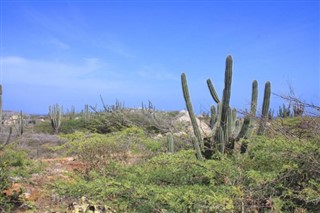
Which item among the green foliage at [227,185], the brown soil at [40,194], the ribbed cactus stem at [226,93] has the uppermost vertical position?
the ribbed cactus stem at [226,93]

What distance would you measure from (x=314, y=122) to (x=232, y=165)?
3.75ft

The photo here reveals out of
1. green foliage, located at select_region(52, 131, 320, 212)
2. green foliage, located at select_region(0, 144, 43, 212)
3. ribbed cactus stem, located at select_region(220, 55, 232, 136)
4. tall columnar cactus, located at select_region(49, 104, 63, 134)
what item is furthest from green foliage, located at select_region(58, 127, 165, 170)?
tall columnar cactus, located at select_region(49, 104, 63, 134)

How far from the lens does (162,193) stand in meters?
4.45

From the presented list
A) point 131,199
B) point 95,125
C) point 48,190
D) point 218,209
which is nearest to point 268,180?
point 218,209

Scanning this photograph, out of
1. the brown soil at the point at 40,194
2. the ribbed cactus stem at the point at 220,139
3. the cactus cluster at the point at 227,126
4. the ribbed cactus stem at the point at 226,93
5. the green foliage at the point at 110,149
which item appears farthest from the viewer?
the green foliage at the point at 110,149

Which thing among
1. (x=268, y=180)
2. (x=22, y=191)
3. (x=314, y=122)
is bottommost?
(x=22, y=191)

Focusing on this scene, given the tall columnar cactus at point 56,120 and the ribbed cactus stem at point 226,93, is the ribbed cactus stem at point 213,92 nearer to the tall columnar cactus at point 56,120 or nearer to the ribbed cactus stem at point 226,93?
the ribbed cactus stem at point 226,93

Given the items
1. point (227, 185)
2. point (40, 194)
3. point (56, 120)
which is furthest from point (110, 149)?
point (56, 120)

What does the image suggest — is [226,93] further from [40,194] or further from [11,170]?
[11,170]

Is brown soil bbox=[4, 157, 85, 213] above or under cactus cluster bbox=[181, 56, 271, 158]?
under

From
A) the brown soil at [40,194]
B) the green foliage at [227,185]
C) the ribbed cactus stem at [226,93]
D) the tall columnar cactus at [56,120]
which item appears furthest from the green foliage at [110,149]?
the tall columnar cactus at [56,120]

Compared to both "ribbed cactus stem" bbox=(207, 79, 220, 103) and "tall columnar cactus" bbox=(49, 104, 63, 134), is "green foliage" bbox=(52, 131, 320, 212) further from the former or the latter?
"tall columnar cactus" bbox=(49, 104, 63, 134)

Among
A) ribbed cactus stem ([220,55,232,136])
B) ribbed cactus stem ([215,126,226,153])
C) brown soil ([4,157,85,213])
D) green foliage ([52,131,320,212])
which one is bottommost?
brown soil ([4,157,85,213])

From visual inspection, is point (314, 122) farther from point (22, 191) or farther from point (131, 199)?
point (22, 191)
